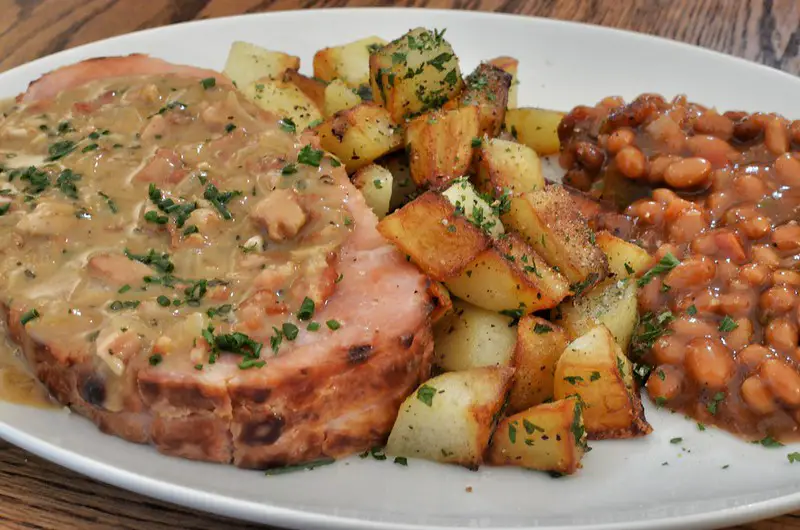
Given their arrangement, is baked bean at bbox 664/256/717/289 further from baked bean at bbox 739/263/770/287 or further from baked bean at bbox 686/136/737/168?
baked bean at bbox 686/136/737/168

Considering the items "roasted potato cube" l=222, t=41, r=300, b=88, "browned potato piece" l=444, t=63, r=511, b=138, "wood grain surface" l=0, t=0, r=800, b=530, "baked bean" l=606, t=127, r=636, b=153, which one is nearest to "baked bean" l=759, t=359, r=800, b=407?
"baked bean" l=606, t=127, r=636, b=153

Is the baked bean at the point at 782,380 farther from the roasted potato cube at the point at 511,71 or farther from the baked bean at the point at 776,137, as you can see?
the roasted potato cube at the point at 511,71

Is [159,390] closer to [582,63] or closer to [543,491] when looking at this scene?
[543,491]

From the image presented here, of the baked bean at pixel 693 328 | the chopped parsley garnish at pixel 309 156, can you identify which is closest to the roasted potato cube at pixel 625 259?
the baked bean at pixel 693 328

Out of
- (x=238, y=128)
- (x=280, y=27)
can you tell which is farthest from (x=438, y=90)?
(x=280, y=27)

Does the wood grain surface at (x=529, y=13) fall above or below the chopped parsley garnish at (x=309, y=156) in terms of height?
below

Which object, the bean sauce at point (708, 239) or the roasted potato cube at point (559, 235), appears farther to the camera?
the roasted potato cube at point (559, 235)

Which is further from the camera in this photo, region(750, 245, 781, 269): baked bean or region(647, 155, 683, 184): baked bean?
region(647, 155, 683, 184): baked bean
